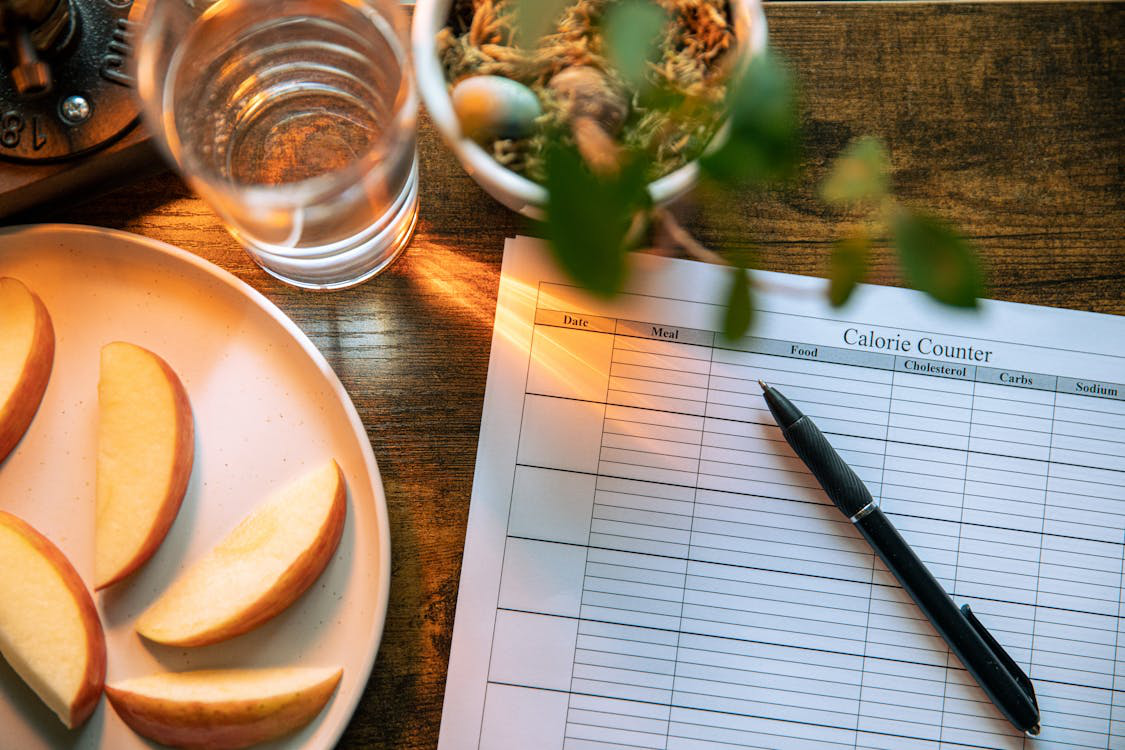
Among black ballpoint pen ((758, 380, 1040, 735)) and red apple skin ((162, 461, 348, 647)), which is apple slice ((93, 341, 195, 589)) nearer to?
red apple skin ((162, 461, 348, 647))

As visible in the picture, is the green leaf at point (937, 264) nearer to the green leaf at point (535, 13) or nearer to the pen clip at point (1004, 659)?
the green leaf at point (535, 13)

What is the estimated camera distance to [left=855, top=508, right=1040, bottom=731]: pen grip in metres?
0.54

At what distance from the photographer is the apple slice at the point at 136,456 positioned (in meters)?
0.52

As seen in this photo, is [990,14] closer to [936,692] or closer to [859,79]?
[859,79]

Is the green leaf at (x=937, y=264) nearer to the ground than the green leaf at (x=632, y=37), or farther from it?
nearer to the ground

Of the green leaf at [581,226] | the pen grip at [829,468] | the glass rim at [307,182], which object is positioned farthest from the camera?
the pen grip at [829,468]

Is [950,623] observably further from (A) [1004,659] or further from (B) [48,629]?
(B) [48,629]

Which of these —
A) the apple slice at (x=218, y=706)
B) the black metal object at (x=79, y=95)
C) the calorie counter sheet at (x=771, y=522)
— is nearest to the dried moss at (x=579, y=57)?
the calorie counter sheet at (x=771, y=522)

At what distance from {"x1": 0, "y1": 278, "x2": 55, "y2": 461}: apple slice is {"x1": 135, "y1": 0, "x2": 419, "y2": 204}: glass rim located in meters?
0.16

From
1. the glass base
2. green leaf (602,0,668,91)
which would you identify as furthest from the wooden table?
green leaf (602,0,668,91)

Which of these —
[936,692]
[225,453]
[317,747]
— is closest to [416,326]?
[225,453]

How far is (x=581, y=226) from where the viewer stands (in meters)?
0.30

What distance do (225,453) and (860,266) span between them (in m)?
0.41

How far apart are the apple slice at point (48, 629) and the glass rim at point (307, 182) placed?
254 mm
